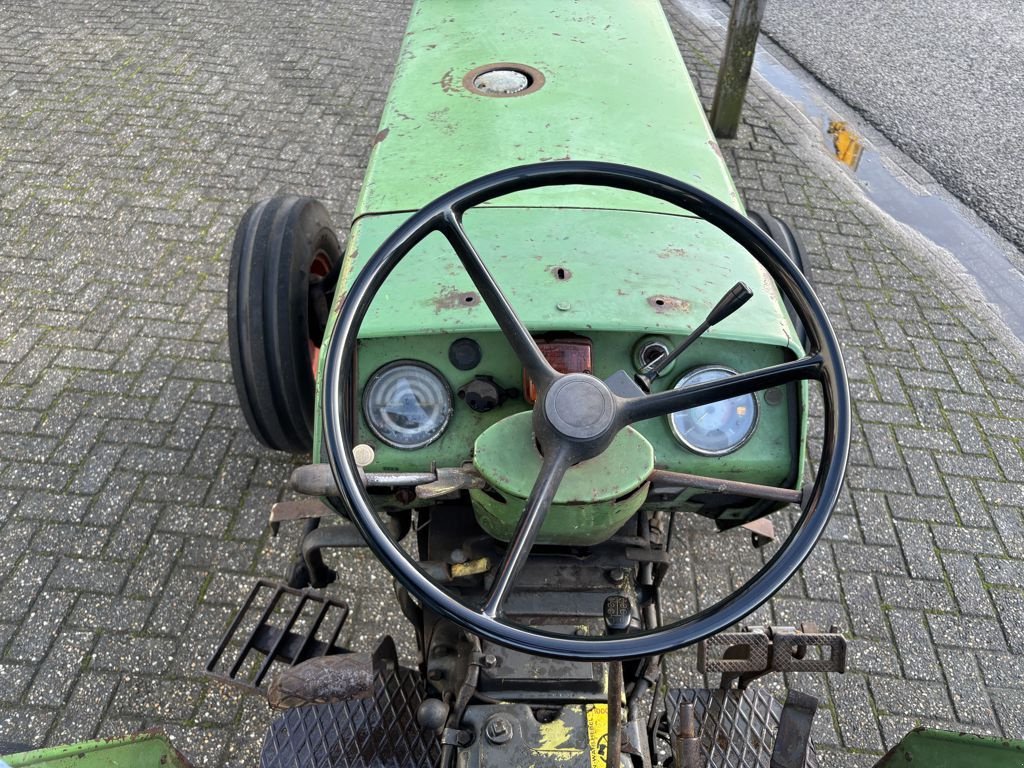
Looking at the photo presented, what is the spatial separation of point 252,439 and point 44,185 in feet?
7.36

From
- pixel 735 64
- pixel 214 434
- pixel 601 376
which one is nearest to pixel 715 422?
pixel 601 376

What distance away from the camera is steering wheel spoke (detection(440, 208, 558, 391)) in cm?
117

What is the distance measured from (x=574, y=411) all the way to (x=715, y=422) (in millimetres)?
468

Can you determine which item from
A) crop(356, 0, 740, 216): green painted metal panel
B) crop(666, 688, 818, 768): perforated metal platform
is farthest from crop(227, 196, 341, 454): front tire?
crop(666, 688, 818, 768): perforated metal platform

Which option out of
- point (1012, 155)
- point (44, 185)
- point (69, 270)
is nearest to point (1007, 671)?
point (1012, 155)

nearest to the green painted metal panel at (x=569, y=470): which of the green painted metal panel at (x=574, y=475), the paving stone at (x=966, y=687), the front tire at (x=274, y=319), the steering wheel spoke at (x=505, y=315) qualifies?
the green painted metal panel at (x=574, y=475)

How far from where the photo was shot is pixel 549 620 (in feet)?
4.96

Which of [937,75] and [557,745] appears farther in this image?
[937,75]

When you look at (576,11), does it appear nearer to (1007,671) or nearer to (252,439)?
(252,439)

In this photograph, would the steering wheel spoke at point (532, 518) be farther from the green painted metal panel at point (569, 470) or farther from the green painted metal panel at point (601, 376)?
the green painted metal panel at point (601, 376)

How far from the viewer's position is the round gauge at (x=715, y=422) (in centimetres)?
144

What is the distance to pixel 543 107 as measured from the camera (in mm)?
2053

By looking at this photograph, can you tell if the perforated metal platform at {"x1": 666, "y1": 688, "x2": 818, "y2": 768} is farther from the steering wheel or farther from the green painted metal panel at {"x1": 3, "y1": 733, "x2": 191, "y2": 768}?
the green painted metal panel at {"x1": 3, "y1": 733, "x2": 191, "y2": 768}

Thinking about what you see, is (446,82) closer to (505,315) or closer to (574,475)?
(505,315)
